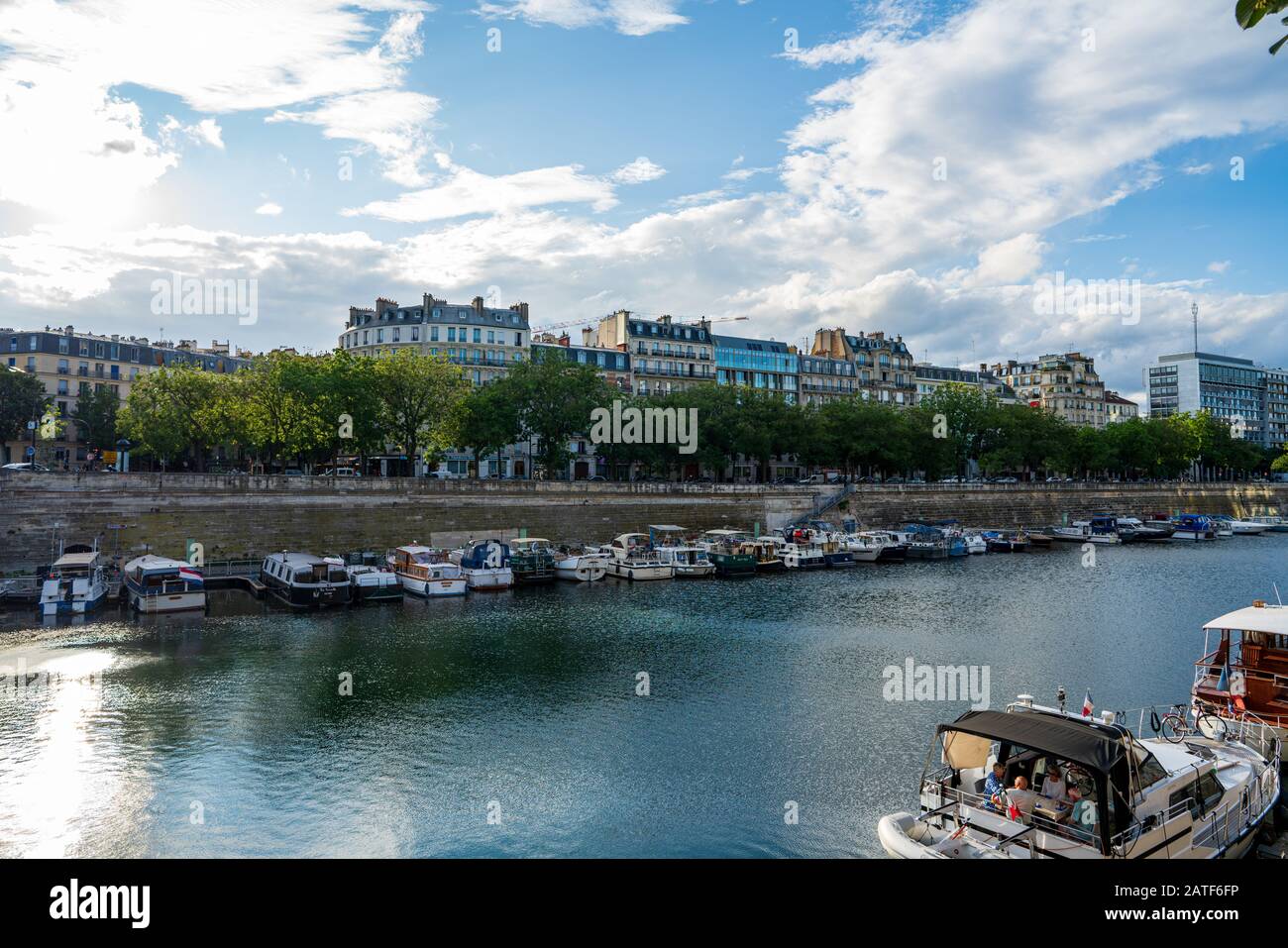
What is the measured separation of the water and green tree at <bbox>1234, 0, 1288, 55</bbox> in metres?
14.9

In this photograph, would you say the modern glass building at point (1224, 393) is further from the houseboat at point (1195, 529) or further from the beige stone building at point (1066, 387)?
the houseboat at point (1195, 529)

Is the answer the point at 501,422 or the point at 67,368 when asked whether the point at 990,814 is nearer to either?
the point at 501,422

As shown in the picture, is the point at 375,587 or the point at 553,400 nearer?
the point at 375,587

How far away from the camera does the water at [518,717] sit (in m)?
18.0

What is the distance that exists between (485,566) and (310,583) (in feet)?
37.2

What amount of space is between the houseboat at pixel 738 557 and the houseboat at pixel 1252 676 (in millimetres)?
36799

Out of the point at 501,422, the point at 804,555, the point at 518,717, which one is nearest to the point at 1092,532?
the point at 804,555

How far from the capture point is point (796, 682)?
29.5 metres

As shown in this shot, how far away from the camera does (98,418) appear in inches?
3418

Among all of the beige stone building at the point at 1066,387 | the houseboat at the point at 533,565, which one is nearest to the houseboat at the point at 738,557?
the houseboat at the point at 533,565

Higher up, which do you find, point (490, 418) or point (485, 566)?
point (490, 418)

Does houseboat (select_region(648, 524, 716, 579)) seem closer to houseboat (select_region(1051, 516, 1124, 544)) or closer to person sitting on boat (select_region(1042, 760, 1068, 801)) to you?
person sitting on boat (select_region(1042, 760, 1068, 801))
